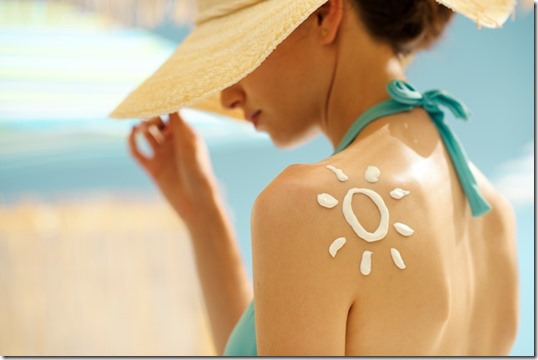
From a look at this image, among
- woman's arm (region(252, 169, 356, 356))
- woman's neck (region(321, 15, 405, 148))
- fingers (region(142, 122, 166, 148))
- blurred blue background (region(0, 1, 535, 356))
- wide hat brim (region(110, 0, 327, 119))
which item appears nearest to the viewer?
woman's arm (region(252, 169, 356, 356))

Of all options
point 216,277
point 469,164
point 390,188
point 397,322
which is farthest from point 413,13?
point 216,277

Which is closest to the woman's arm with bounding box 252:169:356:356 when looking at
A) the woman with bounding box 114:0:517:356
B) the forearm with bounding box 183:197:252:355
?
the woman with bounding box 114:0:517:356

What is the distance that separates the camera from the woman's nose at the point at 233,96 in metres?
0.99

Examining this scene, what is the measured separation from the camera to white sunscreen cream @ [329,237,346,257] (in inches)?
25.9

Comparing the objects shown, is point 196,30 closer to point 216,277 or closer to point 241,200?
point 216,277

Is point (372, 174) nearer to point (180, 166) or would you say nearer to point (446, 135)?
point (446, 135)

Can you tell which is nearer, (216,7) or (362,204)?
(362,204)

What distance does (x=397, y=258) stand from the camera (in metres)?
0.70

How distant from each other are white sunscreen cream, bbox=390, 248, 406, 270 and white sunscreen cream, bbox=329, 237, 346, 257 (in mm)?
59

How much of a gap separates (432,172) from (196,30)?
0.40 m

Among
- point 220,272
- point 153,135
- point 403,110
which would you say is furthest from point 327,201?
point 153,135

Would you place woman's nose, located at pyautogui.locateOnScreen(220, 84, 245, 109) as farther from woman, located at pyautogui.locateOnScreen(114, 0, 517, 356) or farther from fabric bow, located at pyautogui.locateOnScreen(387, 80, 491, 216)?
fabric bow, located at pyautogui.locateOnScreen(387, 80, 491, 216)

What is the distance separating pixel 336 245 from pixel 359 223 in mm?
34

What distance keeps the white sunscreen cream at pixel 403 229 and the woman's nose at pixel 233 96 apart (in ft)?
1.18
